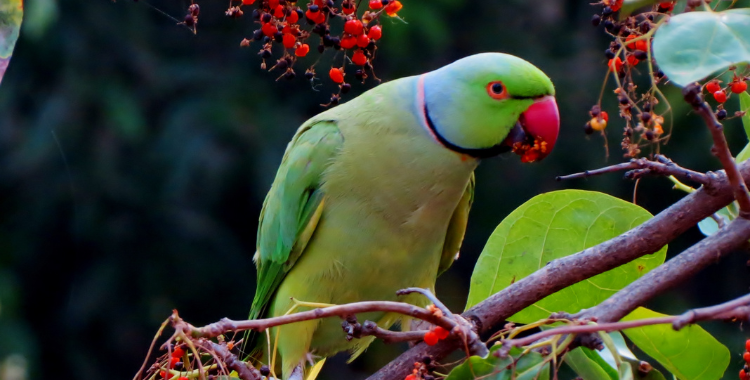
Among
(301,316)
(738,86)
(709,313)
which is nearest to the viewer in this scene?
(709,313)

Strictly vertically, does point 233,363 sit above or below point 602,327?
below

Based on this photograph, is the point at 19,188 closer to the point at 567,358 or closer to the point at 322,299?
the point at 322,299

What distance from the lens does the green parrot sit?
155cm

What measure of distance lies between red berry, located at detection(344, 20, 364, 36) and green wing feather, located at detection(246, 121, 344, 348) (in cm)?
48

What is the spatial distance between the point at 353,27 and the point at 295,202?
617mm

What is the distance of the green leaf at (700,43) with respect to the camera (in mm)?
789

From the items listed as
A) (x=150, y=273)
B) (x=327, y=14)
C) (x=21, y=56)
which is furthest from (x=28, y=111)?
(x=327, y=14)

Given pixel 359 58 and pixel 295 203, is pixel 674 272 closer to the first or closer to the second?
pixel 359 58

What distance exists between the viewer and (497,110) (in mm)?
1540

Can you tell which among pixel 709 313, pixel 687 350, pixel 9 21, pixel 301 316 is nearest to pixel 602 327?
pixel 709 313

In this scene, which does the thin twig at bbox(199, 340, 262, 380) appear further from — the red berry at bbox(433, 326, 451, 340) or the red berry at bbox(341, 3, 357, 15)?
the red berry at bbox(341, 3, 357, 15)

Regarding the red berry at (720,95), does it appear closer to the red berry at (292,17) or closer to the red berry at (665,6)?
the red berry at (665,6)

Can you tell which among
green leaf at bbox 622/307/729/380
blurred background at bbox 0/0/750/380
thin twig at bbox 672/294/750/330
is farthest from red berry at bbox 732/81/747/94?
blurred background at bbox 0/0/750/380

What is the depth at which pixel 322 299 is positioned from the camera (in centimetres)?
178
